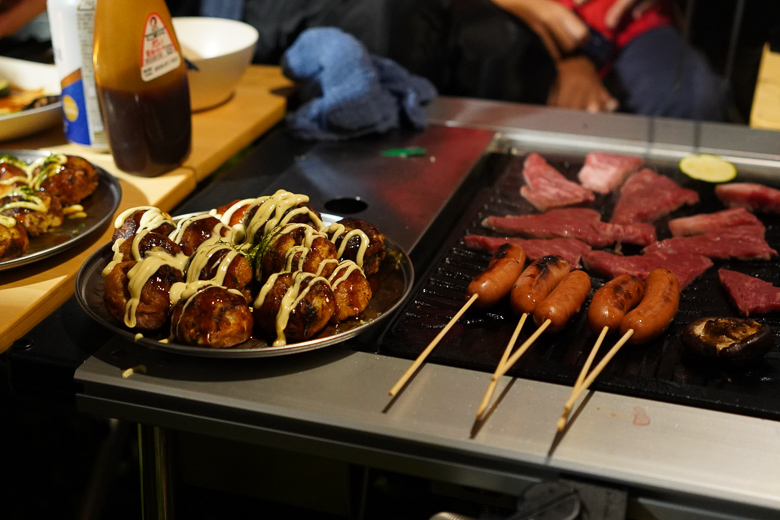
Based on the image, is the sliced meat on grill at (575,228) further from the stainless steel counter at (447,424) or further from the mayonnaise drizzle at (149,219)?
the mayonnaise drizzle at (149,219)

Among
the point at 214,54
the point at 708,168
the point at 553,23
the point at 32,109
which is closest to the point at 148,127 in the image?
the point at 32,109

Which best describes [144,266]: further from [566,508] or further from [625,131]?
[625,131]

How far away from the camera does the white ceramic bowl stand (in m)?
2.63

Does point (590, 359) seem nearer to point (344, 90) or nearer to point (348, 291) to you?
point (348, 291)

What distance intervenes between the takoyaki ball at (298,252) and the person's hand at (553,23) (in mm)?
3077

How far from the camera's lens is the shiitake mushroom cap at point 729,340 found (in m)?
1.47

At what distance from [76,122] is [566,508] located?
Result: 1.97 m

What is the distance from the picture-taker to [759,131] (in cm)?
273

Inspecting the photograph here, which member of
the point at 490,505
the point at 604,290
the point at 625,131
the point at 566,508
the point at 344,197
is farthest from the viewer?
the point at 625,131

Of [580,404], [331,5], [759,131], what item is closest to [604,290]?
[580,404]

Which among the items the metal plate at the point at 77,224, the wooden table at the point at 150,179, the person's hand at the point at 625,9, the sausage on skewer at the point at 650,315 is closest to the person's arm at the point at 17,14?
the wooden table at the point at 150,179

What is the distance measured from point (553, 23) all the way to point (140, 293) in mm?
3527

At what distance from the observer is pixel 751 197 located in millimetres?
2236

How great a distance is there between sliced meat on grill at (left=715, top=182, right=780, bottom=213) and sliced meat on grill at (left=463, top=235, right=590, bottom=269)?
59 centimetres
